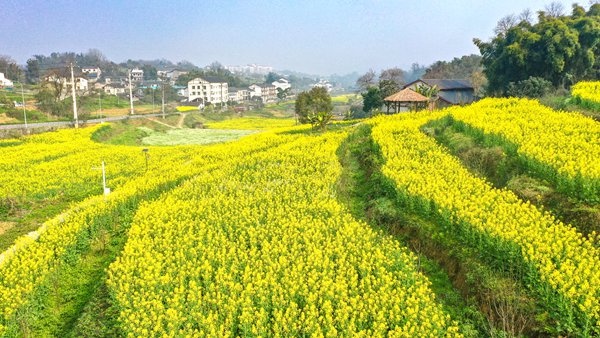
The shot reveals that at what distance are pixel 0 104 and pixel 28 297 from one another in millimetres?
62389

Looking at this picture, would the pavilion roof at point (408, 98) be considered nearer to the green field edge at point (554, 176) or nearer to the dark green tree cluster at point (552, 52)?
the dark green tree cluster at point (552, 52)

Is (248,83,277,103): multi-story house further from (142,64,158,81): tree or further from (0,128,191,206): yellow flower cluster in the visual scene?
(0,128,191,206): yellow flower cluster

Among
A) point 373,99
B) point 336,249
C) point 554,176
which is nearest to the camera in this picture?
point 336,249

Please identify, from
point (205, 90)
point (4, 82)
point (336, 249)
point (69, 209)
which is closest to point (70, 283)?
point (69, 209)

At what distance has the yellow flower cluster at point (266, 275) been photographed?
7.36m

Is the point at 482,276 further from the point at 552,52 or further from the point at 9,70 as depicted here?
the point at 9,70

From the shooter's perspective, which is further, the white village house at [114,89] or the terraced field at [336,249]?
the white village house at [114,89]

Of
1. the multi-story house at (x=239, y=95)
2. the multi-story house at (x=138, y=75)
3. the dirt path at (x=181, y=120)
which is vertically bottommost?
the dirt path at (x=181, y=120)

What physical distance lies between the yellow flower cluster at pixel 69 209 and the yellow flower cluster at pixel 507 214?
1035 cm

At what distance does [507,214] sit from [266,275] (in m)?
6.41

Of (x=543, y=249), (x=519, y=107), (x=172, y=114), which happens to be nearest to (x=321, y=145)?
(x=519, y=107)

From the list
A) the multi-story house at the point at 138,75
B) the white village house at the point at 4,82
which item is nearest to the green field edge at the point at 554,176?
the white village house at the point at 4,82

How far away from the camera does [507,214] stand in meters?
9.98

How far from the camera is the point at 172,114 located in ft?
235
